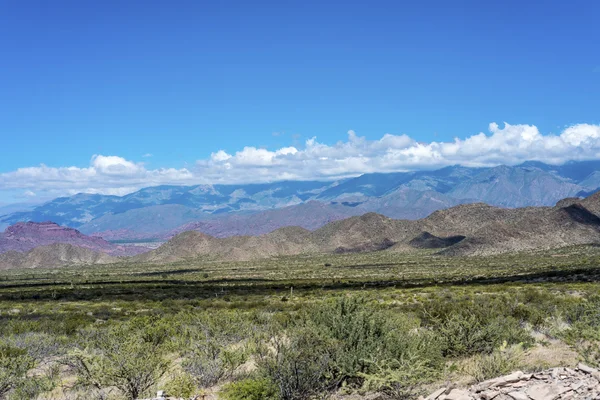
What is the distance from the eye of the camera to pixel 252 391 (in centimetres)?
1045

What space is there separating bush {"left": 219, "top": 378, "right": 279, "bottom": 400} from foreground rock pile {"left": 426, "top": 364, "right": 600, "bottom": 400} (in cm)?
367

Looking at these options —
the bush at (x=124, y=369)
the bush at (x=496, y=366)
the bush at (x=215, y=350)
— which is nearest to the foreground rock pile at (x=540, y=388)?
the bush at (x=496, y=366)

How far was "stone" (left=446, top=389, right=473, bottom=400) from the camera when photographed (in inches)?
325

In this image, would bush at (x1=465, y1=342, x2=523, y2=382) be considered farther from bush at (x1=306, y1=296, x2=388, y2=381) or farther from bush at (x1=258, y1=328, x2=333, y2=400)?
bush at (x1=258, y1=328, x2=333, y2=400)

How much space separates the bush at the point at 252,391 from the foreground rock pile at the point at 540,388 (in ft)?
12.0

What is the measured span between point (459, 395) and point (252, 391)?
15.1 feet

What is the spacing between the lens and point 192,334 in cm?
1669

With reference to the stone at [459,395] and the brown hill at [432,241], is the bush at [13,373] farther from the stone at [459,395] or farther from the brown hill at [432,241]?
the brown hill at [432,241]

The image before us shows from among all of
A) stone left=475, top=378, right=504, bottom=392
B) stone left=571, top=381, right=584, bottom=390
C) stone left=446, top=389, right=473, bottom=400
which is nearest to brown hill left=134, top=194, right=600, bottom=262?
stone left=475, top=378, right=504, bottom=392

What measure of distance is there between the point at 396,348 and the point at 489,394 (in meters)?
3.73

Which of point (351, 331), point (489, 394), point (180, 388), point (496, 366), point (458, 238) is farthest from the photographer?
point (458, 238)

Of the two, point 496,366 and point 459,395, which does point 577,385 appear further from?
point 496,366

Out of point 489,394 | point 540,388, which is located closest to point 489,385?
point 489,394

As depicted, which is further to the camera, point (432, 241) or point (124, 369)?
point (432, 241)
